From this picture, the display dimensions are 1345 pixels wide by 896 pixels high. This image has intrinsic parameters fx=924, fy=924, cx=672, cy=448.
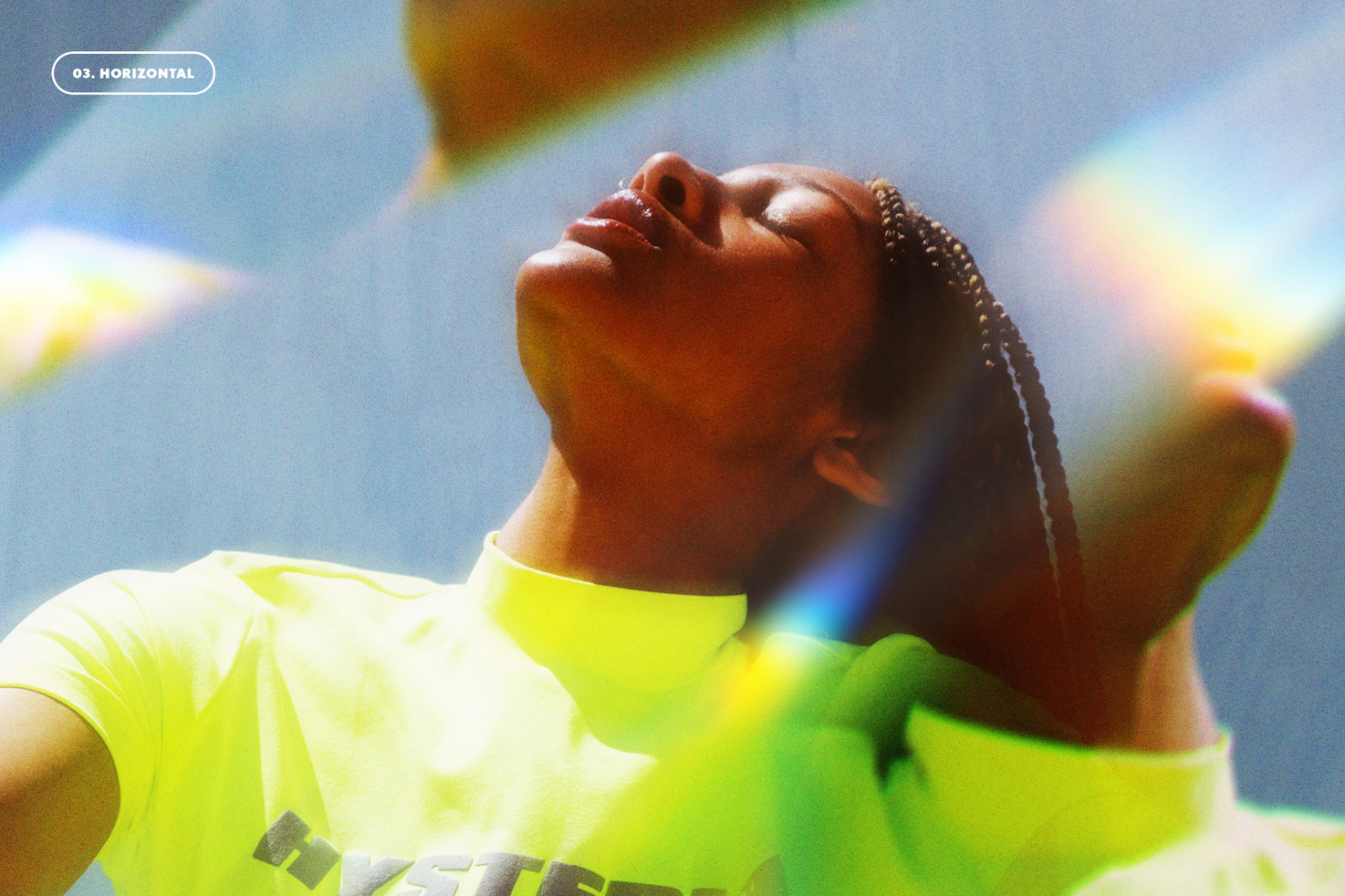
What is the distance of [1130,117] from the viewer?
50.8 inches

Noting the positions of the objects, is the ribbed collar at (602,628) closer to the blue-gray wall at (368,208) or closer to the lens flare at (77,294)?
the blue-gray wall at (368,208)

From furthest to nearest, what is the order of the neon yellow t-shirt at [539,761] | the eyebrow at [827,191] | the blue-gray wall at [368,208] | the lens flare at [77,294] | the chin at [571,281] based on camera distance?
the lens flare at [77,294] < the blue-gray wall at [368,208] < the eyebrow at [827,191] < the chin at [571,281] < the neon yellow t-shirt at [539,761]

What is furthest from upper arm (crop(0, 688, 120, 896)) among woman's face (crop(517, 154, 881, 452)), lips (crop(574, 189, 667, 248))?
lips (crop(574, 189, 667, 248))

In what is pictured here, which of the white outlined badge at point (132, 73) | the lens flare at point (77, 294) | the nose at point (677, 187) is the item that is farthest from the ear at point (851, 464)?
the white outlined badge at point (132, 73)

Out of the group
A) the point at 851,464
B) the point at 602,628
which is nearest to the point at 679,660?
the point at 602,628

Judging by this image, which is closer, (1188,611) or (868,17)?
(1188,611)

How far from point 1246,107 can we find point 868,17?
54 centimetres

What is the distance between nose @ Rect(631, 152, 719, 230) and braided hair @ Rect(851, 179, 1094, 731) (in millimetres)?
278

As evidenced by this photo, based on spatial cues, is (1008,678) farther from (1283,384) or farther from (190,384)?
(190,384)

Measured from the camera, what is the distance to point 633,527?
3.68 ft

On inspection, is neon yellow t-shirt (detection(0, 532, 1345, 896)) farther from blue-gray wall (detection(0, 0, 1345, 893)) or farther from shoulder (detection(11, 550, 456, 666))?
blue-gray wall (detection(0, 0, 1345, 893))

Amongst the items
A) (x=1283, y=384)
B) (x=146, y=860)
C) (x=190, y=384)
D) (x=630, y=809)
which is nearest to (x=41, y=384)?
(x=190, y=384)

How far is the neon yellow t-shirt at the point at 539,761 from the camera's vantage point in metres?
0.89

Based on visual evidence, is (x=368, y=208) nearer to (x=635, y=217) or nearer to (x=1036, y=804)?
(x=635, y=217)
